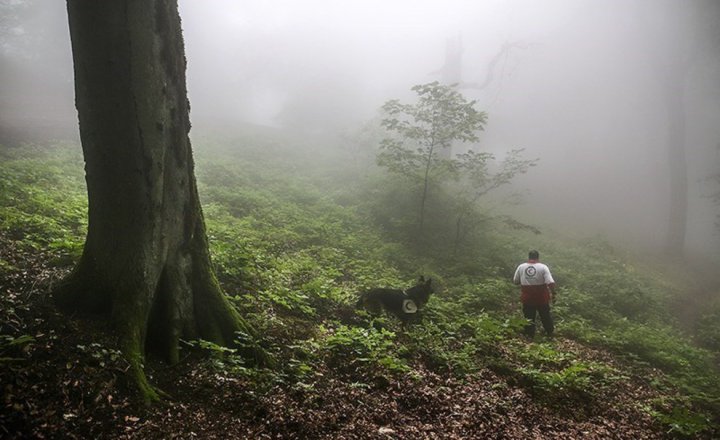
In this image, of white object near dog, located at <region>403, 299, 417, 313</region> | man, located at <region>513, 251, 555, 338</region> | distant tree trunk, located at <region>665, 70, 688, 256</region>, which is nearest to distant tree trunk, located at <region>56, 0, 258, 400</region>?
white object near dog, located at <region>403, 299, 417, 313</region>

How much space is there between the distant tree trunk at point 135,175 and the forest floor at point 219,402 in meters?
0.28

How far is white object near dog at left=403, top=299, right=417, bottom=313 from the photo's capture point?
7.34 metres

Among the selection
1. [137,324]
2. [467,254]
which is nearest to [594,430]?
[137,324]

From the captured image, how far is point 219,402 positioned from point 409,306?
4.29 metres

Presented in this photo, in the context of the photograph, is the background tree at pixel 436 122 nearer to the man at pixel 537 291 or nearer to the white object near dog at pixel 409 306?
the man at pixel 537 291

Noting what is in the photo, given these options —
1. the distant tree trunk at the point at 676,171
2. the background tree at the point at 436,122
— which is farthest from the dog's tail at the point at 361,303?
the distant tree trunk at the point at 676,171

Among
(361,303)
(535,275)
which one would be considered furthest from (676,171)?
(361,303)

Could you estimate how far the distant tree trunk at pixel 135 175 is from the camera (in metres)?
3.69

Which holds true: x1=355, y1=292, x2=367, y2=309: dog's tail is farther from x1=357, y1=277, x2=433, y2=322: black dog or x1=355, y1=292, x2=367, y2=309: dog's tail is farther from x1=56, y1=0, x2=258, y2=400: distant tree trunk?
x1=56, y1=0, x2=258, y2=400: distant tree trunk

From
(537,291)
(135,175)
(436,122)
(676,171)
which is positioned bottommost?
(537,291)

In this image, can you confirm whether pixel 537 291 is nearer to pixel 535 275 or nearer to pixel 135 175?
pixel 535 275

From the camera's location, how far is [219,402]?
3.84 metres

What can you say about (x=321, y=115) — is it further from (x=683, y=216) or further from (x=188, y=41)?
(x=683, y=216)

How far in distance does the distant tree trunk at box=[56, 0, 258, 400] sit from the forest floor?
28cm
